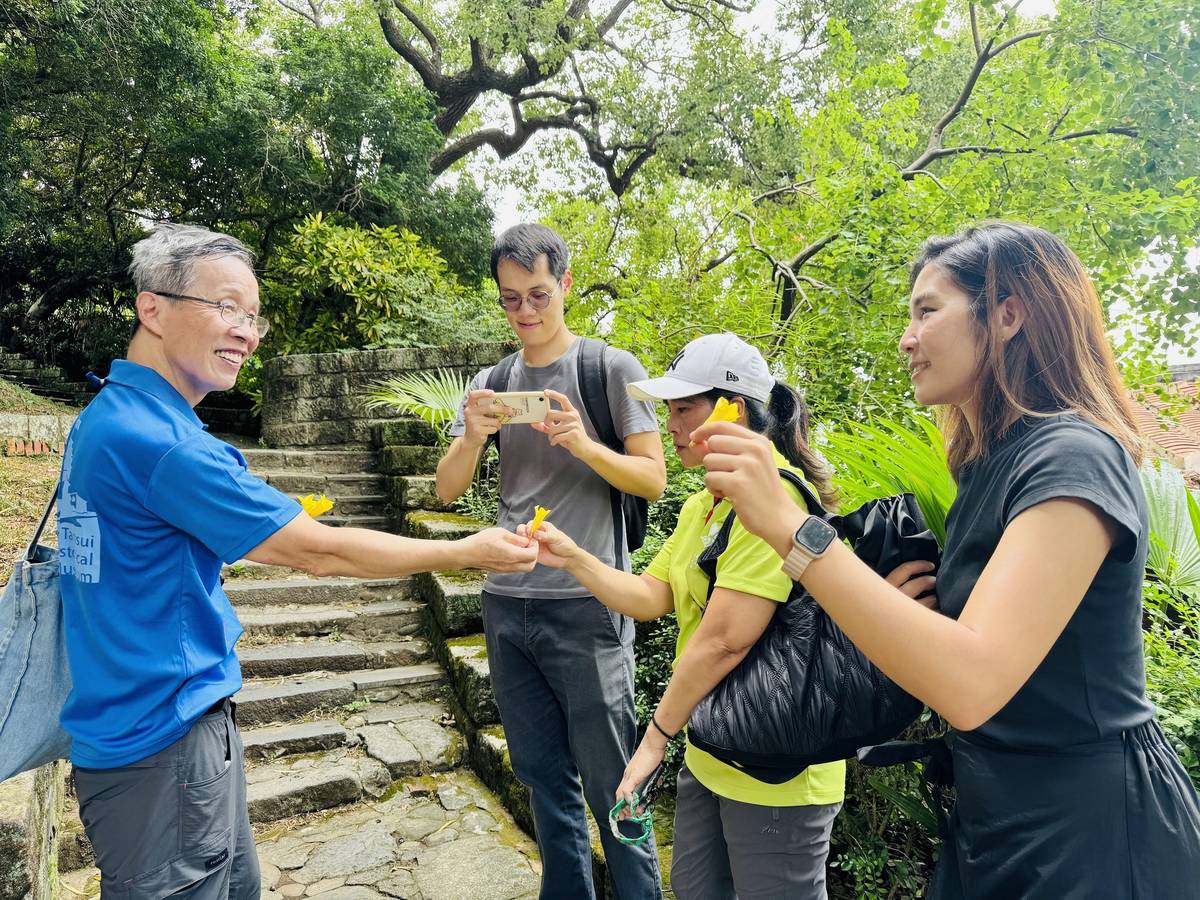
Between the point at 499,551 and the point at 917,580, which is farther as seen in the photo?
the point at 499,551

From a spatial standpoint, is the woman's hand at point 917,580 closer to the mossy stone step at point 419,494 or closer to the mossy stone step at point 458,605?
the mossy stone step at point 458,605

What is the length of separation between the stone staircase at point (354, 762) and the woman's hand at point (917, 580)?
7.43ft

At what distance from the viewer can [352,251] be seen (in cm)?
851

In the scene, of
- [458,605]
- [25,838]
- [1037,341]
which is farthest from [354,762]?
[1037,341]

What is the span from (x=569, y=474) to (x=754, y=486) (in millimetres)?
1357

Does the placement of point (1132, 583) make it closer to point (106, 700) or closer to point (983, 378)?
point (983, 378)

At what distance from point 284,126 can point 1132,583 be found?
11.0 metres

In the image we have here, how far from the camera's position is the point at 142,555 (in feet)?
5.03

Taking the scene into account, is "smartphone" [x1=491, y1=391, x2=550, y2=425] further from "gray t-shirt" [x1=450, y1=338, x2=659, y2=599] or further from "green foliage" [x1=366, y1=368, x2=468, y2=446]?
"green foliage" [x1=366, y1=368, x2=468, y2=446]

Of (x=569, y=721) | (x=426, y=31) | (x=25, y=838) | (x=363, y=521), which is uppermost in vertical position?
(x=426, y=31)

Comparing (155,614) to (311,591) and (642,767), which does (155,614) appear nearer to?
(642,767)

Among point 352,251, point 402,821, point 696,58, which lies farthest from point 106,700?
point 696,58

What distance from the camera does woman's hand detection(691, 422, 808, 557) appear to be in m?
1.07

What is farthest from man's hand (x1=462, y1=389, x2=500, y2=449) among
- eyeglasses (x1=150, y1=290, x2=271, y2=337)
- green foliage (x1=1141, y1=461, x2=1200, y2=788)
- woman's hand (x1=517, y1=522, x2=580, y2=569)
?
green foliage (x1=1141, y1=461, x2=1200, y2=788)
